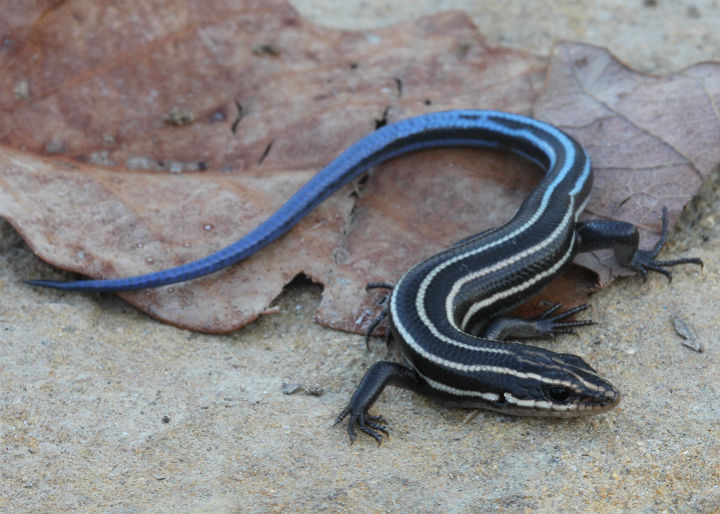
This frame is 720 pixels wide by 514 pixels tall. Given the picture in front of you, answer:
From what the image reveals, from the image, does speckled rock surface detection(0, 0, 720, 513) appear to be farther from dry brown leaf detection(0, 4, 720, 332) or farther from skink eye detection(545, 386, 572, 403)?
dry brown leaf detection(0, 4, 720, 332)

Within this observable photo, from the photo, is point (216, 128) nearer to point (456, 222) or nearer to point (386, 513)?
point (456, 222)

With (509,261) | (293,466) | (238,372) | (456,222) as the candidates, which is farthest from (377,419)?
(456,222)

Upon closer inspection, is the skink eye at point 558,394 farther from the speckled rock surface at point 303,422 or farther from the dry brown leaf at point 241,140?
the dry brown leaf at point 241,140

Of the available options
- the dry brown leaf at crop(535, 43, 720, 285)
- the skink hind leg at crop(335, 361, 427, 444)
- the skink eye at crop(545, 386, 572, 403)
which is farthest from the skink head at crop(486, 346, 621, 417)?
the dry brown leaf at crop(535, 43, 720, 285)

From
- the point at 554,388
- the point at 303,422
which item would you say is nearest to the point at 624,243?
the point at 554,388

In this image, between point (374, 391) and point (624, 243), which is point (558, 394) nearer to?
point (374, 391)

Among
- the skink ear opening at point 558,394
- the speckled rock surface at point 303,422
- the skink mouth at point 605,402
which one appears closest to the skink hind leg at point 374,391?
the speckled rock surface at point 303,422
